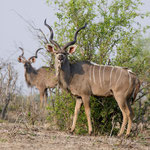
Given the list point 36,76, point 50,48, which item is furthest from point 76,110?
point 36,76

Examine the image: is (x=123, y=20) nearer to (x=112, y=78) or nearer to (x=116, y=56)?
(x=116, y=56)

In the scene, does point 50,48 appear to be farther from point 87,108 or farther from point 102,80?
point 87,108

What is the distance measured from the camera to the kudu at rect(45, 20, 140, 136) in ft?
17.7

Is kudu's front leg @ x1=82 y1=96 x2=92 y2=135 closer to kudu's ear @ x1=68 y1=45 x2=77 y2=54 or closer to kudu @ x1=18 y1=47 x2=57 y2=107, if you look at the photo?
kudu's ear @ x1=68 y1=45 x2=77 y2=54

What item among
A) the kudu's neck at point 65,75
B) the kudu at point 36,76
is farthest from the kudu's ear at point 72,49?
the kudu at point 36,76

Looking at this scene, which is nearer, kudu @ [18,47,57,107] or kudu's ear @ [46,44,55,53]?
kudu's ear @ [46,44,55,53]

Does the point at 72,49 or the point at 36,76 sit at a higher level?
the point at 72,49

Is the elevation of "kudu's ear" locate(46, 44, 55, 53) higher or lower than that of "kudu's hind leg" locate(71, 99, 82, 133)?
higher

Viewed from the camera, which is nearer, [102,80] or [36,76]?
[102,80]

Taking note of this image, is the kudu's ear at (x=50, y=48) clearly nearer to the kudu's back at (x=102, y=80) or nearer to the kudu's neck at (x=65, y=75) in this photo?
the kudu's neck at (x=65, y=75)

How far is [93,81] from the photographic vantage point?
563 cm

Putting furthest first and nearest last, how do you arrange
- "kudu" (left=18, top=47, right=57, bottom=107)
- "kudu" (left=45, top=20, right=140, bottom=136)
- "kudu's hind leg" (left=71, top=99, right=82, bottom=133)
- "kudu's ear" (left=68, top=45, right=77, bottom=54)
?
"kudu" (left=18, top=47, right=57, bottom=107) → "kudu's ear" (left=68, top=45, right=77, bottom=54) → "kudu's hind leg" (left=71, top=99, right=82, bottom=133) → "kudu" (left=45, top=20, right=140, bottom=136)

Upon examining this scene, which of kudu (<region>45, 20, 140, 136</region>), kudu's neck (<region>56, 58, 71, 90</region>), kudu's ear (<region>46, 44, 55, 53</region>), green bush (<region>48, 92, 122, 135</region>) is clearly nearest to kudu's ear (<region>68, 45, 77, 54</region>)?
kudu (<region>45, 20, 140, 136</region>)

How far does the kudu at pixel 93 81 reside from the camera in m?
5.38
